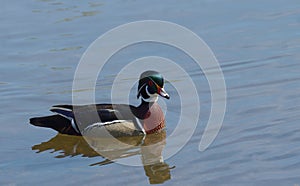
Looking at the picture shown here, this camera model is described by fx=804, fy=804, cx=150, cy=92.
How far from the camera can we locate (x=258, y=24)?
580 inches

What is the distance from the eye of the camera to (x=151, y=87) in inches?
455

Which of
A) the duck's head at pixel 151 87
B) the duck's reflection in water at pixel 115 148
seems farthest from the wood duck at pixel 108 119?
the duck's reflection in water at pixel 115 148

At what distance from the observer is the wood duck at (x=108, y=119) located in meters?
11.2

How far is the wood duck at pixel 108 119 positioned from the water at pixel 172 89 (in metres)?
0.21

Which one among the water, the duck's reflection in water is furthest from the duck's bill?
the duck's reflection in water

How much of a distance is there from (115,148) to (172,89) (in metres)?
1.94

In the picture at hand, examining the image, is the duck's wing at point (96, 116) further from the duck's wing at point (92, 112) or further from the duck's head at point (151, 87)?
the duck's head at point (151, 87)

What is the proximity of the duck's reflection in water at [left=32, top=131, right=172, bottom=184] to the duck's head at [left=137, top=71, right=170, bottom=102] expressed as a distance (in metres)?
0.59

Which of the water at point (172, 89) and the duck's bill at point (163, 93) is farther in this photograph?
the duck's bill at point (163, 93)

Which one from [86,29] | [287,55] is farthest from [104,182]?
[86,29]

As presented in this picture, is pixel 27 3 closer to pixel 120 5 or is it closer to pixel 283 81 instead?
pixel 120 5

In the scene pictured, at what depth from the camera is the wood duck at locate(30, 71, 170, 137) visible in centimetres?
1124

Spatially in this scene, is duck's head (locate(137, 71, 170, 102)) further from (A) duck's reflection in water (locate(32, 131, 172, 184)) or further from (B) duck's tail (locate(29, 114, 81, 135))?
(B) duck's tail (locate(29, 114, 81, 135))

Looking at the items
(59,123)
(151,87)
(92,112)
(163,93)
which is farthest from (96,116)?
(163,93)
